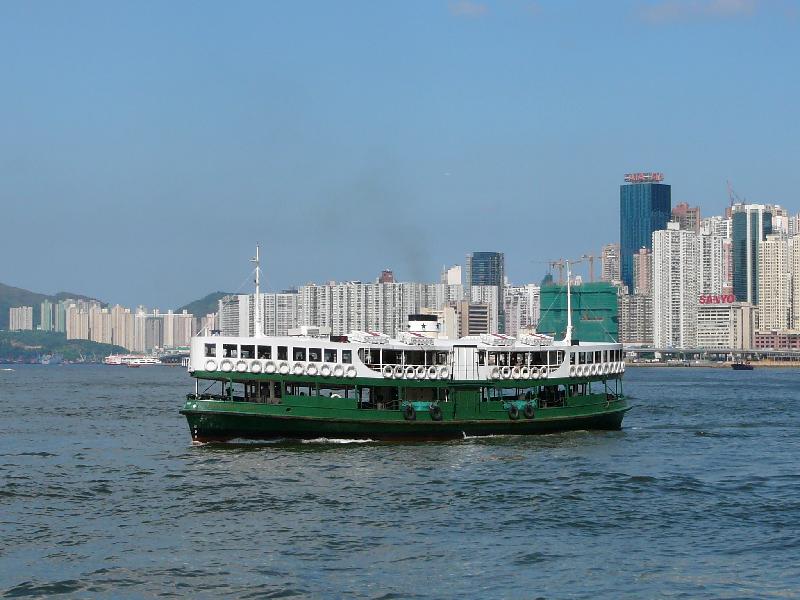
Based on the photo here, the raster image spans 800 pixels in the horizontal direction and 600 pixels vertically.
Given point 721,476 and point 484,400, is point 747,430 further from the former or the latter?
point 721,476

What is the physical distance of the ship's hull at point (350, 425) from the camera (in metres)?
45.4

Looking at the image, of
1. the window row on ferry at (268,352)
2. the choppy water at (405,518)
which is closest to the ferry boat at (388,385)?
the window row on ferry at (268,352)

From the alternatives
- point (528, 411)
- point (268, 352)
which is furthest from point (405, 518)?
point (528, 411)

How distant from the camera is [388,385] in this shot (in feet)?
157

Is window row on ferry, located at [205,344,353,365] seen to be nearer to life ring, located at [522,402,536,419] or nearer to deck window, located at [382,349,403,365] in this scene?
deck window, located at [382,349,403,365]

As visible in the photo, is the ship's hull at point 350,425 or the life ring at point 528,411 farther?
the life ring at point 528,411

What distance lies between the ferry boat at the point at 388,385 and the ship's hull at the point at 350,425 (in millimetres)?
38

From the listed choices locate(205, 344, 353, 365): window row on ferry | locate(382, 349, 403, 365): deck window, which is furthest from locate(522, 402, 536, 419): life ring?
locate(205, 344, 353, 365): window row on ferry

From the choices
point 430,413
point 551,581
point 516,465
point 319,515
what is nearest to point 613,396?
point 430,413

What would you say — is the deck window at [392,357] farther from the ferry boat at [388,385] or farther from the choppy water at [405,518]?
the choppy water at [405,518]

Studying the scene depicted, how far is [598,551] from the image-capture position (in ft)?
92.4

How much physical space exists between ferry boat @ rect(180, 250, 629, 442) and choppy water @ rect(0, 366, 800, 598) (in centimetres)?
102

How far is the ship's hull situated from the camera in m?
45.4

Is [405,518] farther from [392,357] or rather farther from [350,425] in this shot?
[392,357]
